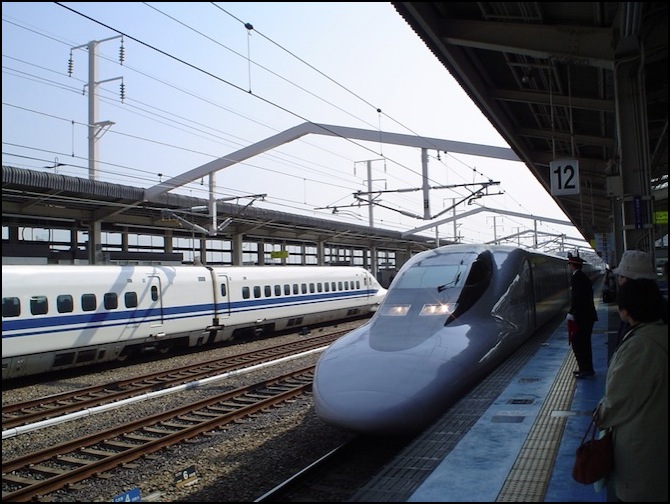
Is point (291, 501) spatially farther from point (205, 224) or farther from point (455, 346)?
point (205, 224)

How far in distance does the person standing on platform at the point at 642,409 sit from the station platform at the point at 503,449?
1.02ft

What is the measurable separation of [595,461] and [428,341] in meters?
3.95

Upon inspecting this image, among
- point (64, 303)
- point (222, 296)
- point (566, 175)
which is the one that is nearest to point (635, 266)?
point (566, 175)

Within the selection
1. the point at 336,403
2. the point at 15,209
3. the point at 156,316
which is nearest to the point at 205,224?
the point at 15,209

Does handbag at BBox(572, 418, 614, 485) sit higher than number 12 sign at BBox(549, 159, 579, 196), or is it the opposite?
number 12 sign at BBox(549, 159, 579, 196)

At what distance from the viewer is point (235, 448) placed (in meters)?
7.09

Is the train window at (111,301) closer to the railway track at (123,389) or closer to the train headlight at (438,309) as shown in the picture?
the railway track at (123,389)

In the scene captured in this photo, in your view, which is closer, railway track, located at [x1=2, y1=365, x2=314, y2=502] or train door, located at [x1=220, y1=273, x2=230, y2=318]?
railway track, located at [x1=2, y1=365, x2=314, y2=502]

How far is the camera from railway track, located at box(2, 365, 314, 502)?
6250mm

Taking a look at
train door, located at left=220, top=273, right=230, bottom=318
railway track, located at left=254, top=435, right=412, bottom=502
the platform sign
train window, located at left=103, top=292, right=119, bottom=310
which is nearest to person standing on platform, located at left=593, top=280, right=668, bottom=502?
railway track, located at left=254, top=435, right=412, bottom=502

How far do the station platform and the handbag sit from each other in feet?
0.72

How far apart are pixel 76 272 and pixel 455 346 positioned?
987cm

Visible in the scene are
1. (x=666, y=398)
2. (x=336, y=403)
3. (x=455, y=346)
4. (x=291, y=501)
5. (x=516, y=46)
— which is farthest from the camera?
(x=516, y=46)

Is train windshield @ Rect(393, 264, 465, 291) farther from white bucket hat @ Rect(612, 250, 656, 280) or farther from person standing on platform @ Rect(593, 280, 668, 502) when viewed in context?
person standing on platform @ Rect(593, 280, 668, 502)
